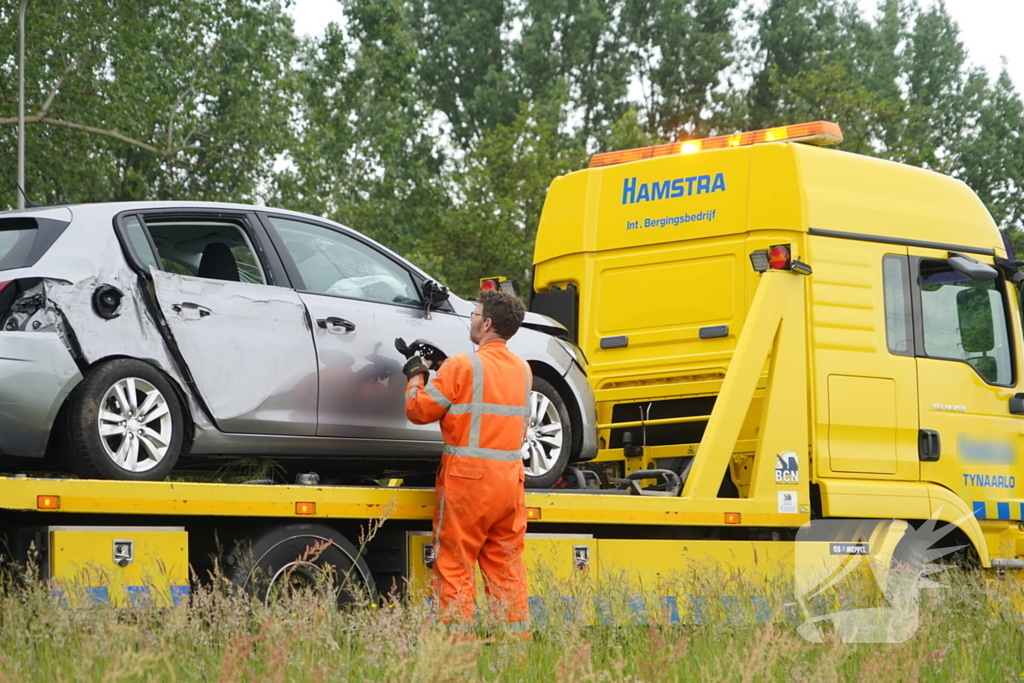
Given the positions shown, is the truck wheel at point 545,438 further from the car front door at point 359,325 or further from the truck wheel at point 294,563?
the truck wheel at point 294,563

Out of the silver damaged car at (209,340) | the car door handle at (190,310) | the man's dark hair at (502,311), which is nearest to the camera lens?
the silver damaged car at (209,340)

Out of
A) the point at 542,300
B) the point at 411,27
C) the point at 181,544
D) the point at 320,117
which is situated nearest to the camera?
the point at 181,544

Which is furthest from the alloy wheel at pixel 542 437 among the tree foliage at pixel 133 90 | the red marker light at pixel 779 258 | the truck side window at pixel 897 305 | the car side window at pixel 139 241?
the tree foliage at pixel 133 90

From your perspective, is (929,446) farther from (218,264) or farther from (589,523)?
(218,264)

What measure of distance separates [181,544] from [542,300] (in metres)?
4.18

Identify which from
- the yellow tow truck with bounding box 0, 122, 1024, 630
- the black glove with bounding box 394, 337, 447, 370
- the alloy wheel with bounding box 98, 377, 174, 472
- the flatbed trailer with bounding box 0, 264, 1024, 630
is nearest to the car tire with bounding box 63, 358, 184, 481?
the alloy wheel with bounding box 98, 377, 174, 472

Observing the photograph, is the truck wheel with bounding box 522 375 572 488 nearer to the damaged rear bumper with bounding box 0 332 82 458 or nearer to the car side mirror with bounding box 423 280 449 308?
the car side mirror with bounding box 423 280 449 308

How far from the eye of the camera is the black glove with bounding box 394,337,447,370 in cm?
650

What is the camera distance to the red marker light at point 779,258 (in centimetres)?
778

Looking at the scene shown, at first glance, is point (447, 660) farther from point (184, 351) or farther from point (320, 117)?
point (320, 117)

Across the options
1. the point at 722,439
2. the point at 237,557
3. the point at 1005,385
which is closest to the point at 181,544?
the point at 237,557

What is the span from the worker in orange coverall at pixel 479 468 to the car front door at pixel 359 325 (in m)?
0.25

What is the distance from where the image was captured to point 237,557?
5.89 meters

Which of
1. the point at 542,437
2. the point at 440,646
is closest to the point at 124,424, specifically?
the point at 440,646
